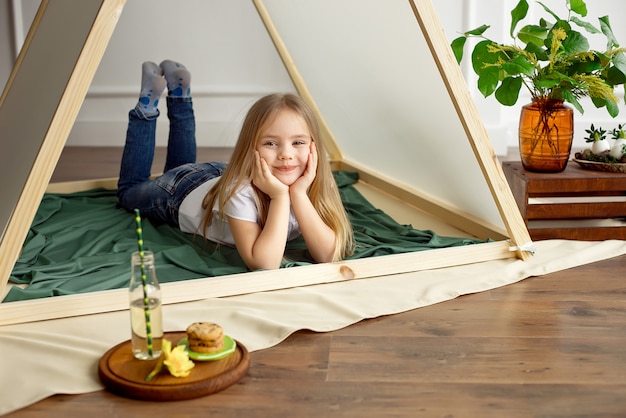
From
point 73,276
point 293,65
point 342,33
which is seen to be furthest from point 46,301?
point 293,65

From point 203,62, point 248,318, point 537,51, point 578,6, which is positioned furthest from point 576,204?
point 203,62

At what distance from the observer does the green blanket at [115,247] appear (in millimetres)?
1789

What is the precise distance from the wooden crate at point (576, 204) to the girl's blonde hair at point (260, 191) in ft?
1.82

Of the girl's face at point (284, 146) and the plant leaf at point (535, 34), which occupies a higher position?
the plant leaf at point (535, 34)

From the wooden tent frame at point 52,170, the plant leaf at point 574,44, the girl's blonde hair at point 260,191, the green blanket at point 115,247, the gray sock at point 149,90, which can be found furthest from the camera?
the gray sock at point 149,90

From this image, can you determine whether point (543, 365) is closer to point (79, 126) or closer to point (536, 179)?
point (536, 179)

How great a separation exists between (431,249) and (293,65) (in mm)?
1225

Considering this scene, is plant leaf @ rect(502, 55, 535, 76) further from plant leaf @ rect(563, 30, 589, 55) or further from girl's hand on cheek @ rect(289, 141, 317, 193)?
girl's hand on cheek @ rect(289, 141, 317, 193)

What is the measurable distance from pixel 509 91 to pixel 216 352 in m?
1.25

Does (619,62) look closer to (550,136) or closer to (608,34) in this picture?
(608,34)

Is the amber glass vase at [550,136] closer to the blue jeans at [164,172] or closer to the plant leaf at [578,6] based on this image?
the plant leaf at [578,6]

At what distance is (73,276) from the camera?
1795 millimetres

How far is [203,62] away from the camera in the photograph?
3.85 metres

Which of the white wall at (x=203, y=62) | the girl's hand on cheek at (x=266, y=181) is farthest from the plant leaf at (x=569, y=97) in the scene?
the white wall at (x=203, y=62)
